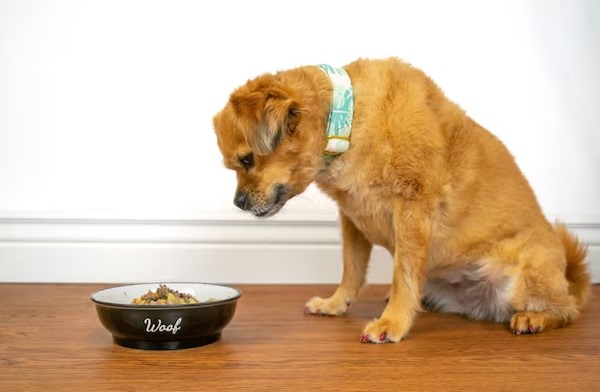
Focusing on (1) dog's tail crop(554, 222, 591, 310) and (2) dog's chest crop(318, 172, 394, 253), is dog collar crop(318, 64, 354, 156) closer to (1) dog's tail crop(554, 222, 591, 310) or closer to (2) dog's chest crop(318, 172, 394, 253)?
(2) dog's chest crop(318, 172, 394, 253)

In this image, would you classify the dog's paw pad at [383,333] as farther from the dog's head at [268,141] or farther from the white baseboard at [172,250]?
the white baseboard at [172,250]

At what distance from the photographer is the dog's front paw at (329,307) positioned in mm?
2033

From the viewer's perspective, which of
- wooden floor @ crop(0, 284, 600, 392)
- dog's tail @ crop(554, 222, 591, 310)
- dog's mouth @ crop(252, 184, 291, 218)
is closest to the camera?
wooden floor @ crop(0, 284, 600, 392)

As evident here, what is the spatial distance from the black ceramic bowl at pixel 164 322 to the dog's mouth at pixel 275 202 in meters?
0.22

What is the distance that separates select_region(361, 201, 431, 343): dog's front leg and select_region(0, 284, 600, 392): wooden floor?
0.08 metres

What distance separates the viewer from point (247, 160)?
1684mm

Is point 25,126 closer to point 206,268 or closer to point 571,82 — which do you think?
point 206,268

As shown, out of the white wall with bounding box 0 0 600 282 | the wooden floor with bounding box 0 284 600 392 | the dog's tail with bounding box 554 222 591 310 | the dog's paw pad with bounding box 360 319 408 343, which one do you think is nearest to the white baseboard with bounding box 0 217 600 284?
the white wall with bounding box 0 0 600 282

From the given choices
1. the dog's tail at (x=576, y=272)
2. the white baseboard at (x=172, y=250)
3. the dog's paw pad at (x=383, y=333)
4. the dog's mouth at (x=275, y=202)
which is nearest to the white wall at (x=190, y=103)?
the white baseboard at (x=172, y=250)

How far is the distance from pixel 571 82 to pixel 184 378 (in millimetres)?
1941

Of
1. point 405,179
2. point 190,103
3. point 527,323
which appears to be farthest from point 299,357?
point 190,103

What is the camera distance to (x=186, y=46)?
8.33ft

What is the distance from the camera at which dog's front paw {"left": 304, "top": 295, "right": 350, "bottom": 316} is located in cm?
203

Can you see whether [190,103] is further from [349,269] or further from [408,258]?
[408,258]
